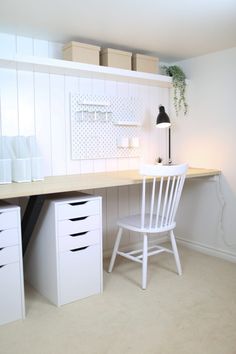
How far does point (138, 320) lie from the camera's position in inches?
79.1

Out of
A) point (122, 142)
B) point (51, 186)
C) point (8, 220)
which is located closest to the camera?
point (8, 220)

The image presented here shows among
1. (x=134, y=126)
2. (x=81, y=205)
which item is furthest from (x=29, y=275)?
(x=134, y=126)

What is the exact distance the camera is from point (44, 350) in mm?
1727

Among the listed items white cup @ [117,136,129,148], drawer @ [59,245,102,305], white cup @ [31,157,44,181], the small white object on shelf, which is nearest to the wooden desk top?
white cup @ [31,157,44,181]

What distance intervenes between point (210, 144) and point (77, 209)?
1.53 m

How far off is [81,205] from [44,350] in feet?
2.88

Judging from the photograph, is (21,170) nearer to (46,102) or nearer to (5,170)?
(5,170)

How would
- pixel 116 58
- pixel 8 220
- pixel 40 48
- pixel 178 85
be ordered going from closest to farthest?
pixel 8 220 < pixel 40 48 < pixel 116 58 < pixel 178 85

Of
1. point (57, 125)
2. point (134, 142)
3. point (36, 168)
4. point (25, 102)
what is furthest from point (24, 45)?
point (134, 142)

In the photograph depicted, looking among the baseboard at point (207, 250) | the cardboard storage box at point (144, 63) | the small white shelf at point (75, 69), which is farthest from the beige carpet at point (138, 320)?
the cardboard storage box at point (144, 63)

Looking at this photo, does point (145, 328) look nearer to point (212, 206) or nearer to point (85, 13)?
point (212, 206)

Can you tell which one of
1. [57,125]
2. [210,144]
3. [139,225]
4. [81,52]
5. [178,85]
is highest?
[81,52]

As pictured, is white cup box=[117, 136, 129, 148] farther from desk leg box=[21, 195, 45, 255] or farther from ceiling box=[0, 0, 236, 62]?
desk leg box=[21, 195, 45, 255]

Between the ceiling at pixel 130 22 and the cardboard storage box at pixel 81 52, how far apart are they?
2.9 inches
